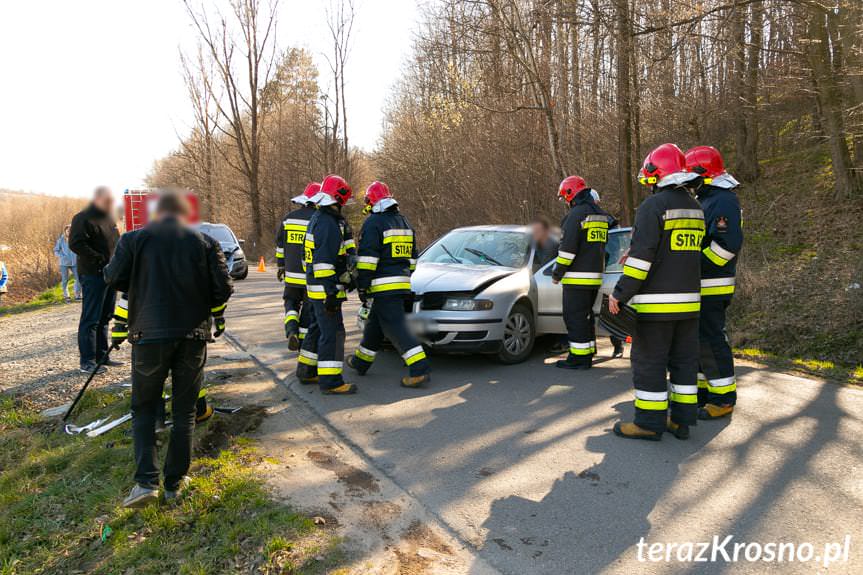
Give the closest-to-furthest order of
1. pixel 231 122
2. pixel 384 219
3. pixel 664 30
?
pixel 384 219, pixel 664 30, pixel 231 122

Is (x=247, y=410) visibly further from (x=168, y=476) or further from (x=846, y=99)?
(x=846, y=99)

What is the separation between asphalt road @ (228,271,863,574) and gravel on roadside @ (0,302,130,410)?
2.34 meters

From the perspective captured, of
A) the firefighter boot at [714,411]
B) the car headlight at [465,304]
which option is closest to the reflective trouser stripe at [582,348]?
the car headlight at [465,304]

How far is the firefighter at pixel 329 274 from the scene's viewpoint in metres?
6.00

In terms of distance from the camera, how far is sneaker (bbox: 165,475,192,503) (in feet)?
12.8

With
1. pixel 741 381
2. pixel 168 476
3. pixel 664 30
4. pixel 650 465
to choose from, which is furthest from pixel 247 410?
pixel 664 30

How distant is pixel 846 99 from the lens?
1234 centimetres

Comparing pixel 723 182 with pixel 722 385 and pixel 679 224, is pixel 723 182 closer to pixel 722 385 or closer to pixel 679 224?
pixel 679 224

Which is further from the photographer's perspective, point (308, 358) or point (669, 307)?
point (308, 358)

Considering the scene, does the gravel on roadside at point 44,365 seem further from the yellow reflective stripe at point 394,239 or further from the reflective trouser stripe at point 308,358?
the yellow reflective stripe at point 394,239

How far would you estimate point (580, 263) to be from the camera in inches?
271

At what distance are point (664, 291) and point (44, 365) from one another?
23.5 feet

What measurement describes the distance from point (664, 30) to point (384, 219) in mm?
7274

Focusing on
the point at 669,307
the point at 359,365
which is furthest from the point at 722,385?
the point at 359,365
